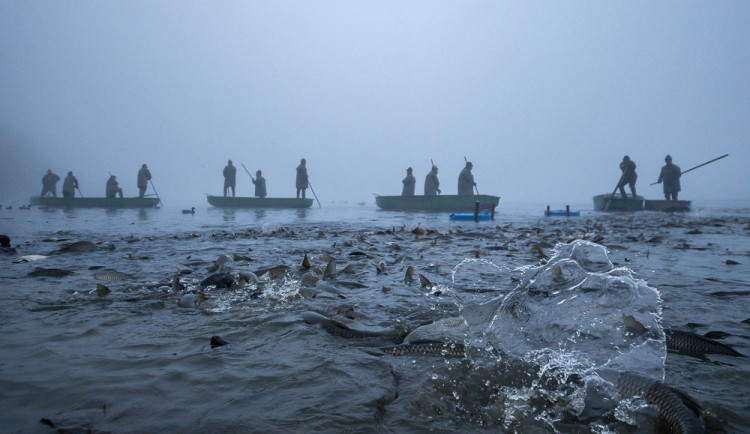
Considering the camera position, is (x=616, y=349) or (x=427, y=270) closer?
(x=616, y=349)

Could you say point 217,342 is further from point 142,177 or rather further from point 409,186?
point 142,177

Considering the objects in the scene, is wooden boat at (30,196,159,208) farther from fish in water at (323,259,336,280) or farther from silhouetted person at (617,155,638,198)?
silhouetted person at (617,155,638,198)

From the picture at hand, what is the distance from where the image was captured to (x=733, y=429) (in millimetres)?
1502

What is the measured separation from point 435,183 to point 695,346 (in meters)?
20.1

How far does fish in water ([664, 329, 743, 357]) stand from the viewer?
7.38ft

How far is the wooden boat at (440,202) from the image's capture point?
1925 cm

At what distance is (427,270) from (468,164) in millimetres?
15987

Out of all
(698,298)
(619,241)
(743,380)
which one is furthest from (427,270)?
(619,241)

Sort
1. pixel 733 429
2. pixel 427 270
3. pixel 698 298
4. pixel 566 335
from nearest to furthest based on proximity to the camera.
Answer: pixel 733 429
pixel 566 335
pixel 698 298
pixel 427 270

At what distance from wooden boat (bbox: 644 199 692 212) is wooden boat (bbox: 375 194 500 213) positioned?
8531 mm

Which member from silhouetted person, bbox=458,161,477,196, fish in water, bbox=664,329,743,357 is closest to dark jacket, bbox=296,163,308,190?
silhouetted person, bbox=458,161,477,196

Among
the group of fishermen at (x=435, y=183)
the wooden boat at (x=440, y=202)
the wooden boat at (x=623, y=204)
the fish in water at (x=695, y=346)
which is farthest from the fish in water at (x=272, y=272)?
the wooden boat at (x=623, y=204)

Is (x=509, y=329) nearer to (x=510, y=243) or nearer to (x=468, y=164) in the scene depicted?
(x=510, y=243)

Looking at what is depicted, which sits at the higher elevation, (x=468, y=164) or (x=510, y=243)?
(x=468, y=164)
